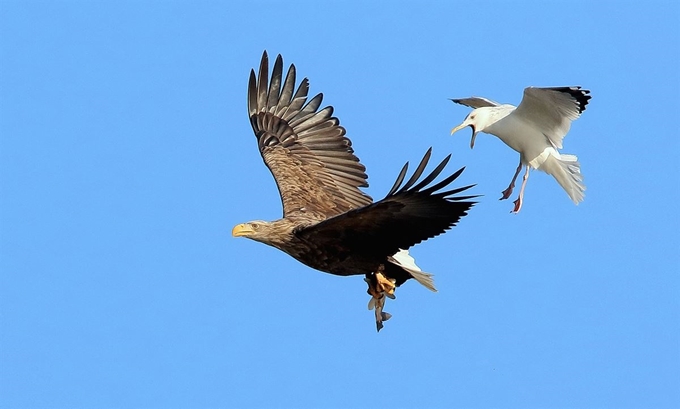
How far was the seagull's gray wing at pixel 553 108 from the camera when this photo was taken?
10242 millimetres

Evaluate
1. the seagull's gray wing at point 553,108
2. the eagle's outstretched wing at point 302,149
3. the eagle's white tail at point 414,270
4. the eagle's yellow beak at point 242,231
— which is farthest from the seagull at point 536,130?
the eagle's yellow beak at point 242,231

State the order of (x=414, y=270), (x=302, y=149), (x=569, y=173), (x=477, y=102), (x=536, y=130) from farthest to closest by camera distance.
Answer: (x=477, y=102) → (x=569, y=173) → (x=536, y=130) → (x=302, y=149) → (x=414, y=270)

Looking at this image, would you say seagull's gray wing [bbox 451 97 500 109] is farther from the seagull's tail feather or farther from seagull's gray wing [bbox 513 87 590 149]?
the seagull's tail feather

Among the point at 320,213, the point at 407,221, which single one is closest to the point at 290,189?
the point at 320,213

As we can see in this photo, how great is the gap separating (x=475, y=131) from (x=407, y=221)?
2.84 meters

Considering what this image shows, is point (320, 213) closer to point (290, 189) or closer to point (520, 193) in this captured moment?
point (290, 189)

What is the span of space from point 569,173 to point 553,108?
0.76 metres

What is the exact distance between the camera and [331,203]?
9773 millimetres

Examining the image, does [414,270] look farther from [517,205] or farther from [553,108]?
[553,108]

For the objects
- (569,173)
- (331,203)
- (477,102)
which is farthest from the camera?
(477,102)

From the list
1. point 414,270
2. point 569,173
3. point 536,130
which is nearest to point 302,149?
point 414,270

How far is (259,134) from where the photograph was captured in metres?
10.7

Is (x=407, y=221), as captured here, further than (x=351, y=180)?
No

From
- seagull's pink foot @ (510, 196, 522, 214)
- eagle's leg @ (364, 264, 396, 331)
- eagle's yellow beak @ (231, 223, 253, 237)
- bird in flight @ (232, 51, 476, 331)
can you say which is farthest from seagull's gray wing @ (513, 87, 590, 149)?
eagle's yellow beak @ (231, 223, 253, 237)
